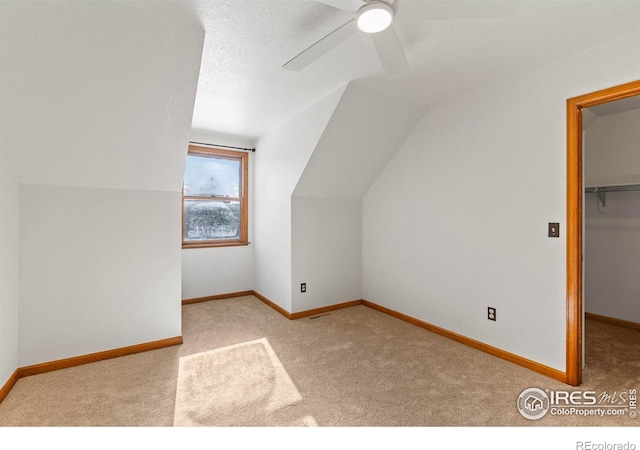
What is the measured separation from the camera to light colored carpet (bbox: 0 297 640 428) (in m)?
1.76

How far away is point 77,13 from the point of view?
151 cm

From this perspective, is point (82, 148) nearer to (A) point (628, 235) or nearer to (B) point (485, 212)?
(B) point (485, 212)

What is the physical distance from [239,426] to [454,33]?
2.63m

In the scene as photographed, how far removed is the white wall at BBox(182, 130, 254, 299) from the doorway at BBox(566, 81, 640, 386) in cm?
367

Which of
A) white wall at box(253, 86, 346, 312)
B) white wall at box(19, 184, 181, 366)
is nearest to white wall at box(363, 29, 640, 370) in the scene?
white wall at box(253, 86, 346, 312)

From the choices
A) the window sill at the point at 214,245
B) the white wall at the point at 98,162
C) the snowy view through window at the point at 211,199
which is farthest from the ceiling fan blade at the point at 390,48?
the window sill at the point at 214,245

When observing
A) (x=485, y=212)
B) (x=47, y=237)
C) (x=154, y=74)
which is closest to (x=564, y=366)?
(x=485, y=212)

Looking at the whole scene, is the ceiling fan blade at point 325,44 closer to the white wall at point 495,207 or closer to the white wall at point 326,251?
the white wall at point 495,207

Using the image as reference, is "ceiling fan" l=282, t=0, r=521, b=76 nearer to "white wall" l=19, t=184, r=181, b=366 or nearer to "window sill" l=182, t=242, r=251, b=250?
"white wall" l=19, t=184, r=181, b=366

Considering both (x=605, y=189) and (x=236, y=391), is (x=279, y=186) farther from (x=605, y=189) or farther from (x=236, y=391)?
(x=605, y=189)

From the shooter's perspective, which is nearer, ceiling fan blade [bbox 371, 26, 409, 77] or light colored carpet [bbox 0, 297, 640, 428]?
ceiling fan blade [bbox 371, 26, 409, 77]

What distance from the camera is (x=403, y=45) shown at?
6.57 feet

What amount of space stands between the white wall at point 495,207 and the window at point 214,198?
2.21m

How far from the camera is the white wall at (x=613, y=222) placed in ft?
10.4
